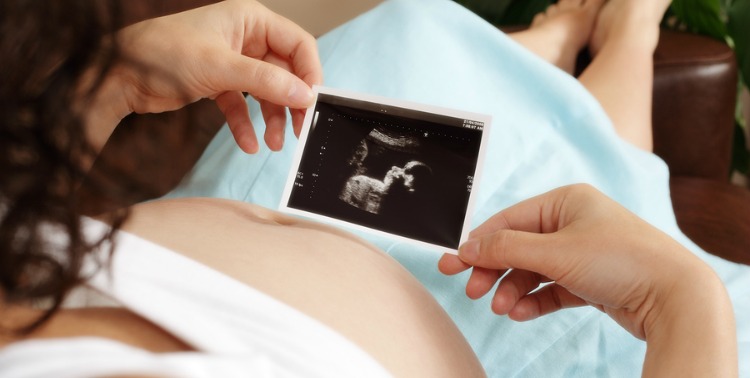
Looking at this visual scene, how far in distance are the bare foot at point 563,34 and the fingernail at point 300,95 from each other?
75cm

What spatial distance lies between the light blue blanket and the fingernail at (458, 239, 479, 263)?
0.14 m

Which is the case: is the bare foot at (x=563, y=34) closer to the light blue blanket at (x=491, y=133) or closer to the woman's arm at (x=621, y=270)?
the light blue blanket at (x=491, y=133)

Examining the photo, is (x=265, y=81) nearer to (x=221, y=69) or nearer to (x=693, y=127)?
(x=221, y=69)

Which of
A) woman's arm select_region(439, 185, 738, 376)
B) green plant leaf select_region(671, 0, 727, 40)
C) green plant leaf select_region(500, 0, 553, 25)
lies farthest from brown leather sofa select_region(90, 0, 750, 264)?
woman's arm select_region(439, 185, 738, 376)

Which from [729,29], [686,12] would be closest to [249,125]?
[686,12]

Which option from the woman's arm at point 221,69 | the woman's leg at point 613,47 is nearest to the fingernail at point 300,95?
the woman's arm at point 221,69

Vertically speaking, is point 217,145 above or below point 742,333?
above

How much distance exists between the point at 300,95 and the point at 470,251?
0.96 ft

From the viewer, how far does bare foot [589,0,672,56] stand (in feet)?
4.33

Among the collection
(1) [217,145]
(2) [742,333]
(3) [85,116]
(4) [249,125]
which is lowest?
(2) [742,333]

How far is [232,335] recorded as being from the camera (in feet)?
1.57

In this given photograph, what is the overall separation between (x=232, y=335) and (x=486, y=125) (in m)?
0.49

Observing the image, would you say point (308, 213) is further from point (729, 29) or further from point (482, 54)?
point (729, 29)

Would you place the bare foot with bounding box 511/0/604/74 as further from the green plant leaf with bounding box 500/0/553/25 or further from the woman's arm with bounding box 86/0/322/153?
the woman's arm with bounding box 86/0/322/153
